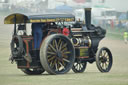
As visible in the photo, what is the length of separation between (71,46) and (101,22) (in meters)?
58.6

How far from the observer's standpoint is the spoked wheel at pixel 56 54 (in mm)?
16953

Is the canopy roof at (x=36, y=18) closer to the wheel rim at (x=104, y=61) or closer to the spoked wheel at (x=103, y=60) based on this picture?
the spoked wheel at (x=103, y=60)

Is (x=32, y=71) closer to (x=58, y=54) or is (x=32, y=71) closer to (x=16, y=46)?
(x=16, y=46)

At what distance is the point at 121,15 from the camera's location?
8000 centimetres

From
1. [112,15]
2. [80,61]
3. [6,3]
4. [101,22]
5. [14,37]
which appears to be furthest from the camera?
[6,3]

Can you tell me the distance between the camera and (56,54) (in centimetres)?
1745

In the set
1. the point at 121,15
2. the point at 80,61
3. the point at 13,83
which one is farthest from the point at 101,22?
the point at 13,83

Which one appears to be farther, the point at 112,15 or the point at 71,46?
the point at 112,15

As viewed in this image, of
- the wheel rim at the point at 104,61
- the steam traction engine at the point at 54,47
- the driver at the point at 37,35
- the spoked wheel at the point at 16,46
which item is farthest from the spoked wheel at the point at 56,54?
the wheel rim at the point at 104,61

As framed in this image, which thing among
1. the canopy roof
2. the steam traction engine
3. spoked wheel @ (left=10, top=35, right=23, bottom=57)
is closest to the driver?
the steam traction engine

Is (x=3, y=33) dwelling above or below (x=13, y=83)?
below

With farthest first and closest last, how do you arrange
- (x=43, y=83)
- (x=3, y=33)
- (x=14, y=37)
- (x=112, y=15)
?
(x=112, y=15), (x=3, y=33), (x=14, y=37), (x=43, y=83)

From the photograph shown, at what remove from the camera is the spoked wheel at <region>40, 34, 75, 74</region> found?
1695 cm

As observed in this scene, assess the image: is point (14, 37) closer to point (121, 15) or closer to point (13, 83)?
point (13, 83)
